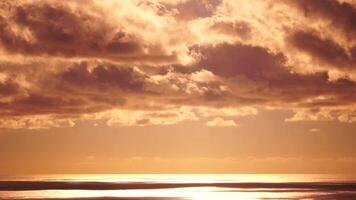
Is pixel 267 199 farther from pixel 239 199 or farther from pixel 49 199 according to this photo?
pixel 49 199

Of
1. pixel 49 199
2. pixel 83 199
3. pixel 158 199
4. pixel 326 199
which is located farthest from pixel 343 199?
pixel 49 199

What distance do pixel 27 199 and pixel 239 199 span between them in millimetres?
27217

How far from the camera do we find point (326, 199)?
74.1 meters

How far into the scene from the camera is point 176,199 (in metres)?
74.6

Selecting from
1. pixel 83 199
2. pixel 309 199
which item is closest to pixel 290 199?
pixel 309 199

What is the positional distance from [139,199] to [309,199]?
21620 millimetres

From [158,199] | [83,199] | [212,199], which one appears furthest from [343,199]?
[83,199]

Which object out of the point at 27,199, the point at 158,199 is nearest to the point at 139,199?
the point at 158,199

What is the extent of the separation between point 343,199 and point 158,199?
23209mm

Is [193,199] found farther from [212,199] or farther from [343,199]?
[343,199]

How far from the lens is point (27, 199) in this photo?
75125 mm

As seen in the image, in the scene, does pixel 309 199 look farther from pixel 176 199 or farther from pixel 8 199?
pixel 8 199

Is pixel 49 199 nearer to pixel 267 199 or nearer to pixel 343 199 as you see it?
pixel 267 199

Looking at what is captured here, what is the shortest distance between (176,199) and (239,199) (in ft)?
29.0
